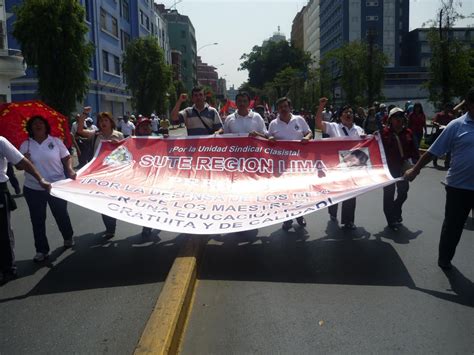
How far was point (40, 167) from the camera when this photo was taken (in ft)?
20.1

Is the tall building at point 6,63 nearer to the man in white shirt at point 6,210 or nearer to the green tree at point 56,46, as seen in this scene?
the green tree at point 56,46

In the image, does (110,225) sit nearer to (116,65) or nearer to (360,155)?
(360,155)

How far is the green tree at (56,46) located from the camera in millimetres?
20812

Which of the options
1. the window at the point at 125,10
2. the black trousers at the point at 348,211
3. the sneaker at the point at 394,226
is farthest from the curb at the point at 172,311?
the window at the point at 125,10

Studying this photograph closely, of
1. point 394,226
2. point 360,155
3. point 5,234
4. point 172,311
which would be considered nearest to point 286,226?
point 360,155

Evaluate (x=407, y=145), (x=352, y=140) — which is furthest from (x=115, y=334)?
(x=407, y=145)

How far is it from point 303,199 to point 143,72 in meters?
38.3

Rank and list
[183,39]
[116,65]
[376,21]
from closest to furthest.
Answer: [116,65]
[376,21]
[183,39]

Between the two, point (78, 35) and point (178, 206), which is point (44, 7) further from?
point (178, 206)

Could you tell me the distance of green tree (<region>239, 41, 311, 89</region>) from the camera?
101188 mm

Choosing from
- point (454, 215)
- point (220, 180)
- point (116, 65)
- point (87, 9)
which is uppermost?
point (87, 9)

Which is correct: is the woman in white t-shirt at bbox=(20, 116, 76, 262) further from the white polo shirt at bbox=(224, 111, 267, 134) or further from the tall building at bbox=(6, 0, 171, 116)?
the tall building at bbox=(6, 0, 171, 116)

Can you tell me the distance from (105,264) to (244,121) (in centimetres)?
277

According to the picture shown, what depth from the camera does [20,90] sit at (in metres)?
32.7
